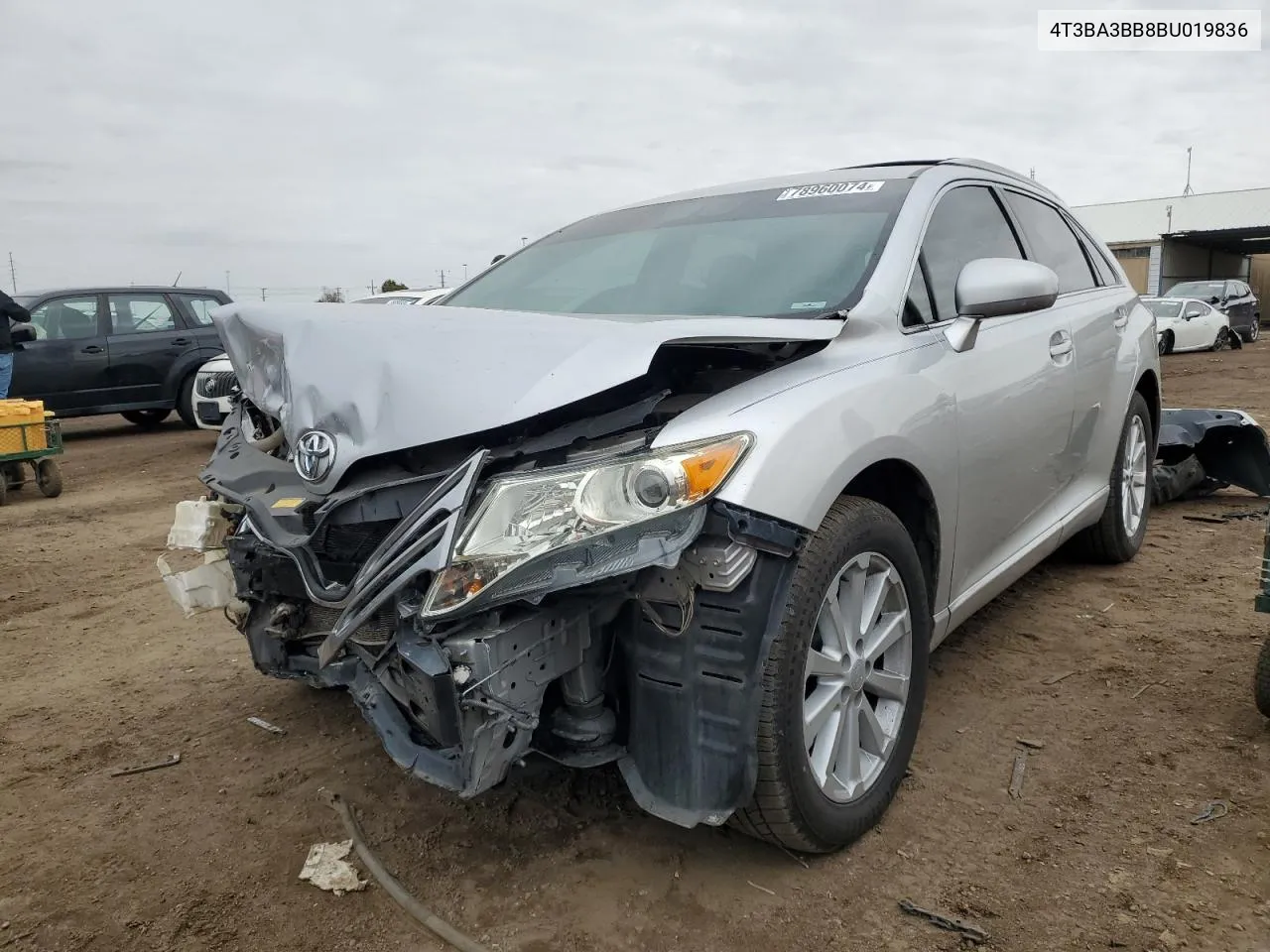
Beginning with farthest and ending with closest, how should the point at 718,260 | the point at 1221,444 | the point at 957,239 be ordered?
the point at 1221,444
the point at 957,239
the point at 718,260

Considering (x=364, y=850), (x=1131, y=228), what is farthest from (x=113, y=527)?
(x=1131, y=228)

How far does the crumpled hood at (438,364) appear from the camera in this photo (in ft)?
6.29

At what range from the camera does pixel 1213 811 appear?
2.38 meters

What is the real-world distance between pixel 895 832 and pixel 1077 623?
5.88 ft

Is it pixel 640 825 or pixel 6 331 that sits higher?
pixel 6 331

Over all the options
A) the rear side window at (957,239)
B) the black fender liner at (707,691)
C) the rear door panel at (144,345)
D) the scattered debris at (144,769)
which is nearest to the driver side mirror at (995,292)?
the rear side window at (957,239)

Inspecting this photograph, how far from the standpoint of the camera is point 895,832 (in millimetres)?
2330

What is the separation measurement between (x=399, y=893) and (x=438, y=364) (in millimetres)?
1206

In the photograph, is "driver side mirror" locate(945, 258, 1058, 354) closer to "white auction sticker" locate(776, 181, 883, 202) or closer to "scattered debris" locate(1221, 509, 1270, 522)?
"white auction sticker" locate(776, 181, 883, 202)

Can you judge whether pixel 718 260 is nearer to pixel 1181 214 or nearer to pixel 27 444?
pixel 27 444

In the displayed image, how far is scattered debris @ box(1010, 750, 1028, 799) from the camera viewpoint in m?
2.50

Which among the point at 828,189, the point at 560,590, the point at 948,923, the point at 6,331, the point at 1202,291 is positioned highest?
the point at 828,189

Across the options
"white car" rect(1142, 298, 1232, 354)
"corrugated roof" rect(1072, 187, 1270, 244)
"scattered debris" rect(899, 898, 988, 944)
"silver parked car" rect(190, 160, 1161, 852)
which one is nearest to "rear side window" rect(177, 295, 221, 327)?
"silver parked car" rect(190, 160, 1161, 852)

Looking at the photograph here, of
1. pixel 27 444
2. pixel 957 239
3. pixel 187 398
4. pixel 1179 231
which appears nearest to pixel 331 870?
pixel 957 239
